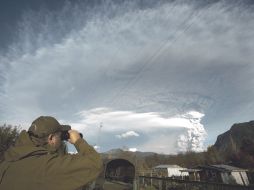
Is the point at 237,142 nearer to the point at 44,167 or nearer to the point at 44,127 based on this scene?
the point at 44,127

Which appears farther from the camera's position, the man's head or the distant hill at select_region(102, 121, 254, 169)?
the distant hill at select_region(102, 121, 254, 169)

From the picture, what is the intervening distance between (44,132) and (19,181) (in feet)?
1.55

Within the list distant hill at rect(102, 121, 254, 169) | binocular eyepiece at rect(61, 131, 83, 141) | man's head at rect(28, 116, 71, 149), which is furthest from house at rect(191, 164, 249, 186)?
man's head at rect(28, 116, 71, 149)

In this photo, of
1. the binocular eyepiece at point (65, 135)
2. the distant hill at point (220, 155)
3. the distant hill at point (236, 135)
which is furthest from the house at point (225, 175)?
the distant hill at point (236, 135)

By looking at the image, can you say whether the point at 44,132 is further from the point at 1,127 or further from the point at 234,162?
the point at 234,162

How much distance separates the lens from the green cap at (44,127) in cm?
207

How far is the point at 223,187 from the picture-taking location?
627cm

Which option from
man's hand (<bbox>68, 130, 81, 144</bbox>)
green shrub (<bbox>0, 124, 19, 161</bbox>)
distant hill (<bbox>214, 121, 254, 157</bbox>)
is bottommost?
man's hand (<bbox>68, 130, 81, 144</bbox>)

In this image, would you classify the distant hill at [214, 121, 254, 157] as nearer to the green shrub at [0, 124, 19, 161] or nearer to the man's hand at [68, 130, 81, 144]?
the green shrub at [0, 124, 19, 161]

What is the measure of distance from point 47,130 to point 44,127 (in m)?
0.04

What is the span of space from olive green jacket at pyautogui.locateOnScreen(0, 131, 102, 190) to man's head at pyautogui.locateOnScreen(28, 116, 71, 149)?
167 mm

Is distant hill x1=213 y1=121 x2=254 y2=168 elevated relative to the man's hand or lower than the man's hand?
elevated

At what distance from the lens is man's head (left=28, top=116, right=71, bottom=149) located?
207cm

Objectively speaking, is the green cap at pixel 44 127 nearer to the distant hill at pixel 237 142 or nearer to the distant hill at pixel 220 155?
the distant hill at pixel 220 155
